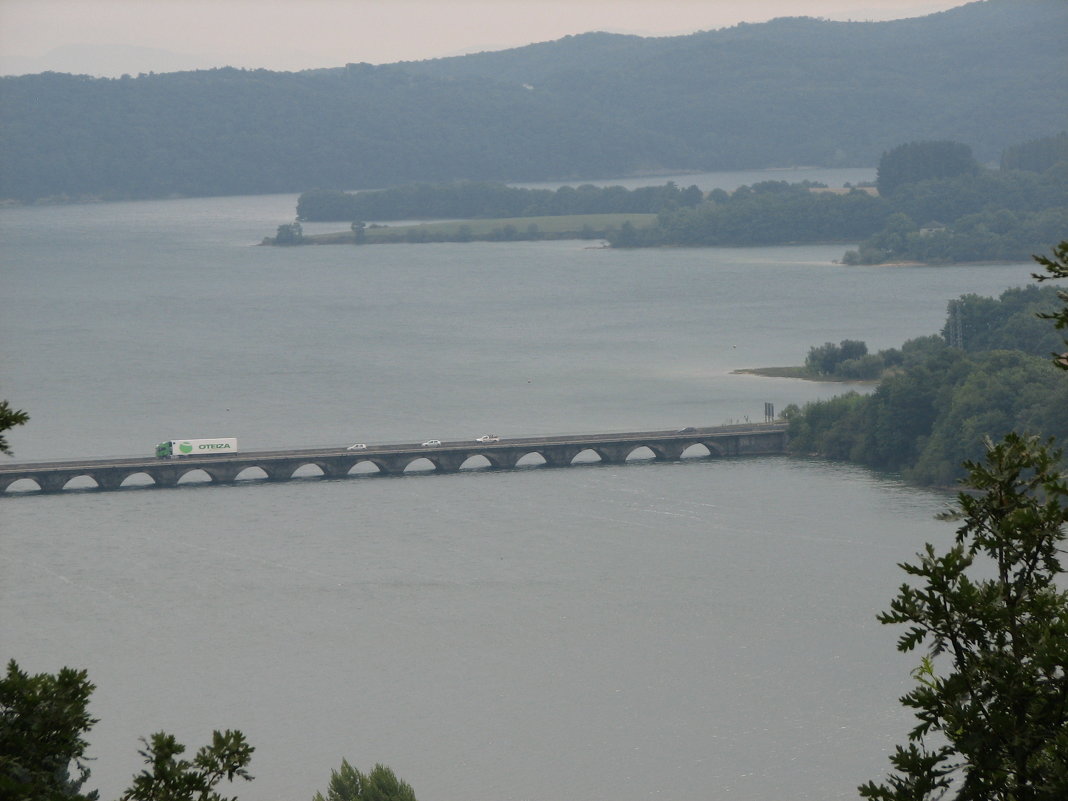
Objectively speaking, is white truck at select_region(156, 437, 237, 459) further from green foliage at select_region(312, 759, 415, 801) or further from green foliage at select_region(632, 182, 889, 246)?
green foliage at select_region(632, 182, 889, 246)

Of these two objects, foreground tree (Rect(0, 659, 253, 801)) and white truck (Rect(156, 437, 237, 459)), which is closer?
foreground tree (Rect(0, 659, 253, 801))

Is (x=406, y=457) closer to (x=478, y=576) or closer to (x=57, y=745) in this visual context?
(x=478, y=576)

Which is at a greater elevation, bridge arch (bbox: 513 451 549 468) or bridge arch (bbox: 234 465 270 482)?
bridge arch (bbox: 513 451 549 468)

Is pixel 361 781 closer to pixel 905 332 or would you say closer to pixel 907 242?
pixel 905 332

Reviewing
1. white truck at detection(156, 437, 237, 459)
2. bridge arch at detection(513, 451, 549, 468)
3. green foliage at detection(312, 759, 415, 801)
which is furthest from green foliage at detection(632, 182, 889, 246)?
green foliage at detection(312, 759, 415, 801)

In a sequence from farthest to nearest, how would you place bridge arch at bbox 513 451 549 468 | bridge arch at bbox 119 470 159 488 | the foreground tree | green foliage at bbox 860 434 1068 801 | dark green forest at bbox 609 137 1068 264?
dark green forest at bbox 609 137 1068 264 < bridge arch at bbox 513 451 549 468 < bridge arch at bbox 119 470 159 488 < the foreground tree < green foliage at bbox 860 434 1068 801

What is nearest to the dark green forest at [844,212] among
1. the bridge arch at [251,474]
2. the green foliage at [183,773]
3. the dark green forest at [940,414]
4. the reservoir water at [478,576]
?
the reservoir water at [478,576]

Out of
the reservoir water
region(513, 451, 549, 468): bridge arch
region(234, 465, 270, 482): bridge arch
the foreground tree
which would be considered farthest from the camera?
region(513, 451, 549, 468): bridge arch
